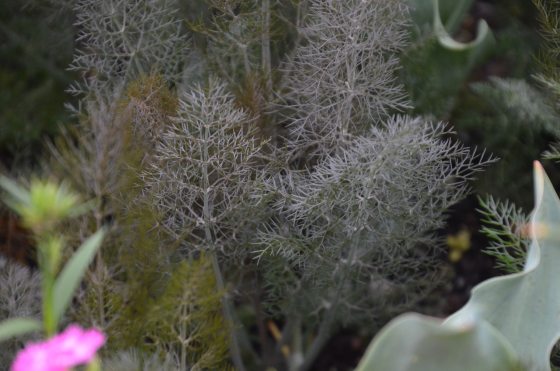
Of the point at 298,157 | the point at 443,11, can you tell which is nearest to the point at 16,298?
the point at 298,157

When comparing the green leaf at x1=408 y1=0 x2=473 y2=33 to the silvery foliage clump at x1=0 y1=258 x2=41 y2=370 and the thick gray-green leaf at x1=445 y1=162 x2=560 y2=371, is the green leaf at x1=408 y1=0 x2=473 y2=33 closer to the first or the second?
the thick gray-green leaf at x1=445 y1=162 x2=560 y2=371

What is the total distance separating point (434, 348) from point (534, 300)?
240mm

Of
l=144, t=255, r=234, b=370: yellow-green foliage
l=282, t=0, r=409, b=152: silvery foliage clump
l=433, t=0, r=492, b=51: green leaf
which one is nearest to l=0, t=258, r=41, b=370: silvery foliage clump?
l=144, t=255, r=234, b=370: yellow-green foliage

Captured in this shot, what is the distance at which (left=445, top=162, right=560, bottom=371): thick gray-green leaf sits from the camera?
33.9 inches

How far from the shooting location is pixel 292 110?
1.22 m

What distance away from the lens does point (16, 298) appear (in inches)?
43.4

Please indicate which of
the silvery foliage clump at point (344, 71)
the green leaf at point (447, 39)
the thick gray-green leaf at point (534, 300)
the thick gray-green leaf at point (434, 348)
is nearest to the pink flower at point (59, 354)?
the thick gray-green leaf at point (434, 348)

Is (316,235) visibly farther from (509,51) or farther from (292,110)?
(509,51)

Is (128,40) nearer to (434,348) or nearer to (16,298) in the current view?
(16,298)

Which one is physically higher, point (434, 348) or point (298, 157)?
point (434, 348)

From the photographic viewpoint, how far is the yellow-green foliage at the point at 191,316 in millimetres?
927

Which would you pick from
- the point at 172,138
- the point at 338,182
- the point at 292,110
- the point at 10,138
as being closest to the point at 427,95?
the point at 292,110

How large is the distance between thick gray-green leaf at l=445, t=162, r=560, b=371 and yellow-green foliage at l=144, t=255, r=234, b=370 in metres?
0.30

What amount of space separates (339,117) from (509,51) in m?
0.60
